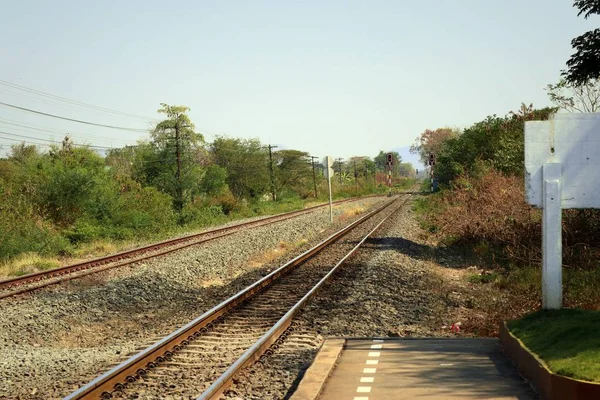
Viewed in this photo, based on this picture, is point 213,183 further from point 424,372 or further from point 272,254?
point 424,372

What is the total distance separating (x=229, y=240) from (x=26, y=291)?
37.7 feet

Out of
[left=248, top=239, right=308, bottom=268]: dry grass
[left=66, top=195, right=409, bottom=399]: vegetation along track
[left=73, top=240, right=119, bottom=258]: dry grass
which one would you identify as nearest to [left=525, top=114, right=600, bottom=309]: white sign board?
[left=66, top=195, right=409, bottom=399]: vegetation along track

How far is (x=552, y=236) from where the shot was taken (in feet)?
27.1

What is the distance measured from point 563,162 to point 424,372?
3.34 metres

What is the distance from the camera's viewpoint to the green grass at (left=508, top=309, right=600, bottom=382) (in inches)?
214

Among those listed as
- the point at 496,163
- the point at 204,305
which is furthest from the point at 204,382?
the point at 496,163

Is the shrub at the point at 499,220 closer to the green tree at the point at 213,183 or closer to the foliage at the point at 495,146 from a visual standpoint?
the foliage at the point at 495,146

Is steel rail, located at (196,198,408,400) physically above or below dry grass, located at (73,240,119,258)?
above

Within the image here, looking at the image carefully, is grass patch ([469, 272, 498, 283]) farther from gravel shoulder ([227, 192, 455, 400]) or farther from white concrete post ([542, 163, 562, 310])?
white concrete post ([542, 163, 562, 310])

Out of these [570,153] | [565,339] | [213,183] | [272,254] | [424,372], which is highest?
[570,153]

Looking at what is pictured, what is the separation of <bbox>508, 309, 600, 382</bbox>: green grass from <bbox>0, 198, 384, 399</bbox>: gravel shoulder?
4.79m

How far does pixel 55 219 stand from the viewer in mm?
29172

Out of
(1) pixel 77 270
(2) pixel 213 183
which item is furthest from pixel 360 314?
(2) pixel 213 183

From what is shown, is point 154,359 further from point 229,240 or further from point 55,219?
point 55,219
